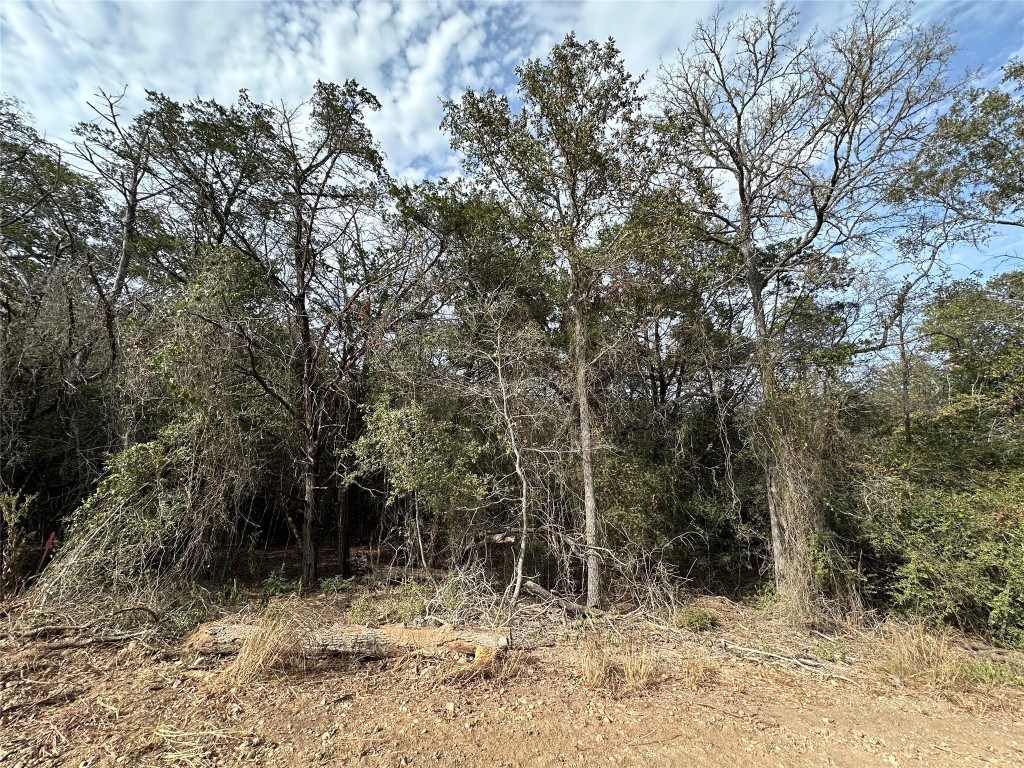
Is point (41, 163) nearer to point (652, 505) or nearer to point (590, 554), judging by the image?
point (590, 554)

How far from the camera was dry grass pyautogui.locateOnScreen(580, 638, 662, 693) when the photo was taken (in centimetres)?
377

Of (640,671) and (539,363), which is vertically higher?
(539,363)

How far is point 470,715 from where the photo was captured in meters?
3.25

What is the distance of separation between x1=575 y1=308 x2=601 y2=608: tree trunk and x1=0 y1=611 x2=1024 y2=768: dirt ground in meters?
1.87

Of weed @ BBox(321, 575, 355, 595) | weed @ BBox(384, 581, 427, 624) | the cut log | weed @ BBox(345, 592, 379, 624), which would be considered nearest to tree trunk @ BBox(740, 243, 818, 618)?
the cut log

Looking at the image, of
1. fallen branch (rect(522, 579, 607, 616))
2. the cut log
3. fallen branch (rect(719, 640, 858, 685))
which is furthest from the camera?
fallen branch (rect(522, 579, 607, 616))

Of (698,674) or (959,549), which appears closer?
(698,674)

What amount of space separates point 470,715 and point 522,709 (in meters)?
0.41

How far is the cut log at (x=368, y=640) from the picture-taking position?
405cm

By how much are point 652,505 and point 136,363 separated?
779 centimetres

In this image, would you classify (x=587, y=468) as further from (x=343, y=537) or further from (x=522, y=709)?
(x=343, y=537)

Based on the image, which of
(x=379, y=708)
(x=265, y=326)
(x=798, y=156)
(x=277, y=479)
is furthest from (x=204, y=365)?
(x=798, y=156)

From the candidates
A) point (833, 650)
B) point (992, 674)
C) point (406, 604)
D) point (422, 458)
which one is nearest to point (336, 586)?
point (406, 604)

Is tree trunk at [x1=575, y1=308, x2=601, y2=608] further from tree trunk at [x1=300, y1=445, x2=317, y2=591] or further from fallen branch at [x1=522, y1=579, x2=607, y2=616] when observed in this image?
tree trunk at [x1=300, y1=445, x2=317, y2=591]
